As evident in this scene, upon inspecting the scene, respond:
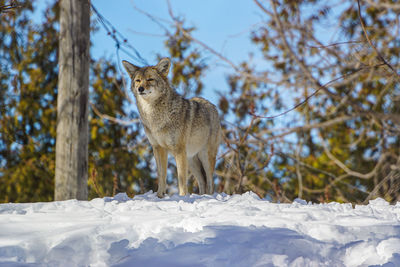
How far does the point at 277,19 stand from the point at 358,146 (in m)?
11.1

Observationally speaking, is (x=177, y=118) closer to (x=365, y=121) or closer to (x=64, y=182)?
(x=64, y=182)

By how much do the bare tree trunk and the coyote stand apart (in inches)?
34.0

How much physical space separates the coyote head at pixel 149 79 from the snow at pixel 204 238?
6.52 ft

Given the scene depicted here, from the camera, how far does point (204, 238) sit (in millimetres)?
3107

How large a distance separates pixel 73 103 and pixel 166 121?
60.2 inches

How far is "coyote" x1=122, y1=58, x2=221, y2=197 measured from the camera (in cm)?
543

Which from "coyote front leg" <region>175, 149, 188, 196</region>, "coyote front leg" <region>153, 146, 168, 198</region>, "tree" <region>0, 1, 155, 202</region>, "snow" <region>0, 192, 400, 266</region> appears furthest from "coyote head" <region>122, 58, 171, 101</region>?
"tree" <region>0, 1, 155, 202</region>

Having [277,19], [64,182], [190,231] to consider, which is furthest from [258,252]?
[64,182]

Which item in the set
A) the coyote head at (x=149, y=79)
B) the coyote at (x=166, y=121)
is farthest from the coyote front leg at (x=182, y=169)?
the coyote head at (x=149, y=79)

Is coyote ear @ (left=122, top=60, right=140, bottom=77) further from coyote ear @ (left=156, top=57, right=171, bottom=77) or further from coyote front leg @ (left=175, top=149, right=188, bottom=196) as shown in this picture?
coyote front leg @ (left=175, top=149, right=188, bottom=196)

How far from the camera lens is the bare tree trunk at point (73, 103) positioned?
5.93 meters

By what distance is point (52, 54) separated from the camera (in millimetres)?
11906

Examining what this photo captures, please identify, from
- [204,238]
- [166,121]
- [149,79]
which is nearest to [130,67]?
[149,79]

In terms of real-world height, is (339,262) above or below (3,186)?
below
